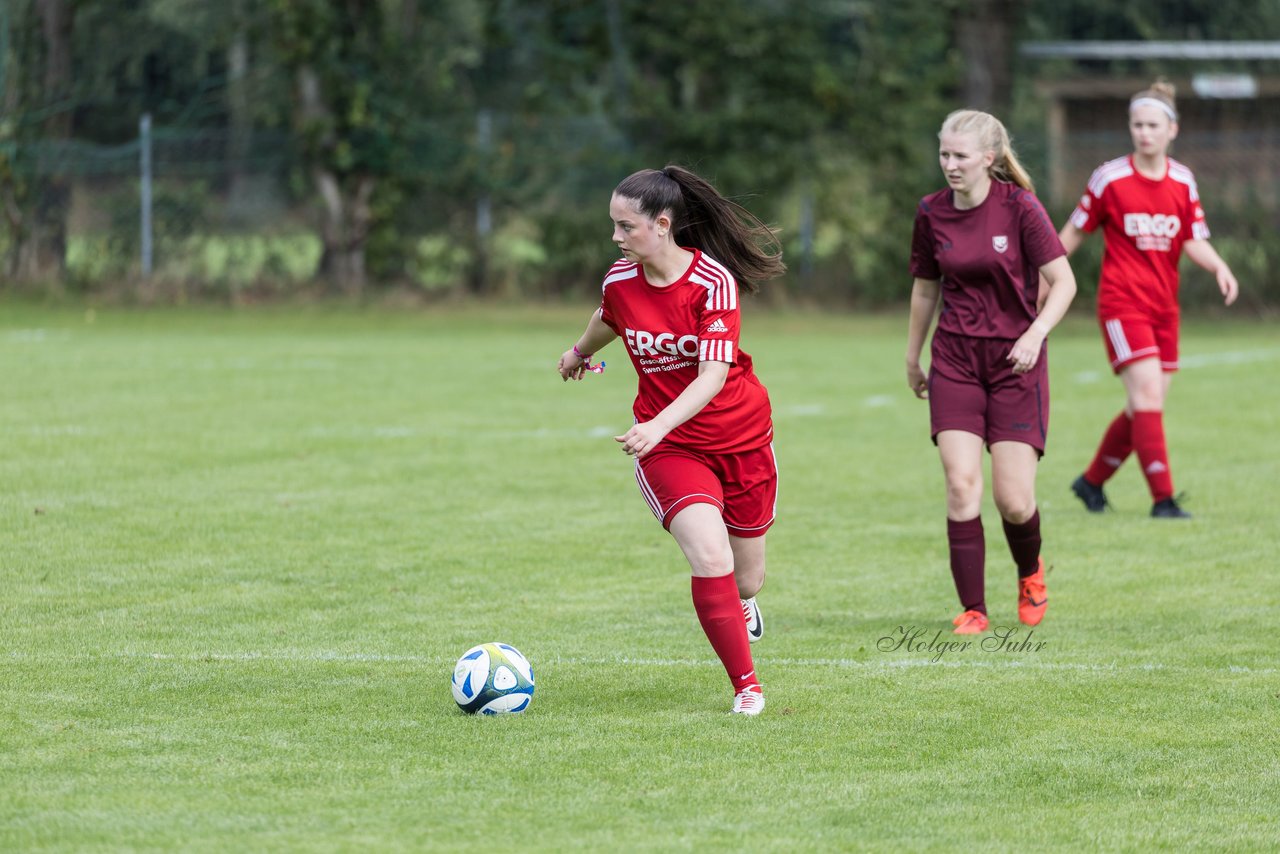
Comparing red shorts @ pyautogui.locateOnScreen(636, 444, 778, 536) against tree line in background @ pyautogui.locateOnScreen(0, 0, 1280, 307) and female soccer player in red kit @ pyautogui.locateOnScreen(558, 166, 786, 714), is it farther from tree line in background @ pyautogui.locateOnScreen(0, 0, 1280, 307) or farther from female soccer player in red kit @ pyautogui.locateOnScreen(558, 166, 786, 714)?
tree line in background @ pyautogui.locateOnScreen(0, 0, 1280, 307)

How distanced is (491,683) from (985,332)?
2.56 metres

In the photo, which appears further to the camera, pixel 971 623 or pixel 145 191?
pixel 145 191

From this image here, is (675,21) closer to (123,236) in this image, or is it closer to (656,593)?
(123,236)

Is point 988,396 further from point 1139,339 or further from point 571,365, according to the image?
point 1139,339

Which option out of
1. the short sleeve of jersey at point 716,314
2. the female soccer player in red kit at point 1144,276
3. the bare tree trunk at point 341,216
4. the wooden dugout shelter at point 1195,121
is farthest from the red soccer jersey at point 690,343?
the bare tree trunk at point 341,216

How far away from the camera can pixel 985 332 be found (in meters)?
7.19

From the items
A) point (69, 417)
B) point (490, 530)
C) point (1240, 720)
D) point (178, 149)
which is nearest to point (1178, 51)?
point (178, 149)

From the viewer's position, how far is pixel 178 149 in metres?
26.0

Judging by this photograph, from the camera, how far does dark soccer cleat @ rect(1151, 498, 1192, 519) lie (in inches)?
399

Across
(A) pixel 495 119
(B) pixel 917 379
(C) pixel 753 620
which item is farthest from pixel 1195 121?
(C) pixel 753 620

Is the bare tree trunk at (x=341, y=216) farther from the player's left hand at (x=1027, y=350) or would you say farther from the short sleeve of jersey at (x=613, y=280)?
the short sleeve of jersey at (x=613, y=280)

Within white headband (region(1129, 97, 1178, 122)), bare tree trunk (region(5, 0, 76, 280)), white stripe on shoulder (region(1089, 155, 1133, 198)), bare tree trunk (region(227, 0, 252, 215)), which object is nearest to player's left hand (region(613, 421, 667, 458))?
white headband (region(1129, 97, 1178, 122))

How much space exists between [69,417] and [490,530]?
5.53 metres

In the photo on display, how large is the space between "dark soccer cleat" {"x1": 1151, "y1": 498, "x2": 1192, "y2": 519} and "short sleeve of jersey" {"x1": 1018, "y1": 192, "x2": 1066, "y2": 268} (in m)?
3.45
